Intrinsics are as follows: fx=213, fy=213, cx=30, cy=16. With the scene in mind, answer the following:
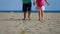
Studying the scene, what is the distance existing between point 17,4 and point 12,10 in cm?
35

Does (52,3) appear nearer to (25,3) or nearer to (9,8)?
(9,8)

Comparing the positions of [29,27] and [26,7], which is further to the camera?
[26,7]

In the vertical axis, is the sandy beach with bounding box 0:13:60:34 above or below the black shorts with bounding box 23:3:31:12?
below

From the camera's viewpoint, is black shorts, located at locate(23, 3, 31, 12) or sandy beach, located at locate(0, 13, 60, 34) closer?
sandy beach, located at locate(0, 13, 60, 34)

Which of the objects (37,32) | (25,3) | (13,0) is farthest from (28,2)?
(13,0)

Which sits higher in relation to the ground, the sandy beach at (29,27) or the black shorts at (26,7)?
the black shorts at (26,7)

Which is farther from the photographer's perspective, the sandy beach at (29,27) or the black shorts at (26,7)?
the black shorts at (26,7)

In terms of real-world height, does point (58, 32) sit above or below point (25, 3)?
below

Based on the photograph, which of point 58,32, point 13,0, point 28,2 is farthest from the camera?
point 13,0

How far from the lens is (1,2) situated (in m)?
9.38

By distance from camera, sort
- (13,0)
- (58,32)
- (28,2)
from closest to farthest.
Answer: (58,32) → (28,2) → (13,0)

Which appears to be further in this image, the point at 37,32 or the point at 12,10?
the point at 12,10

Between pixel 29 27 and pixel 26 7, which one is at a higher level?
pixel 26 7

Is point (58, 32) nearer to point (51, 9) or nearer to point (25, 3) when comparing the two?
point (25, 3)
